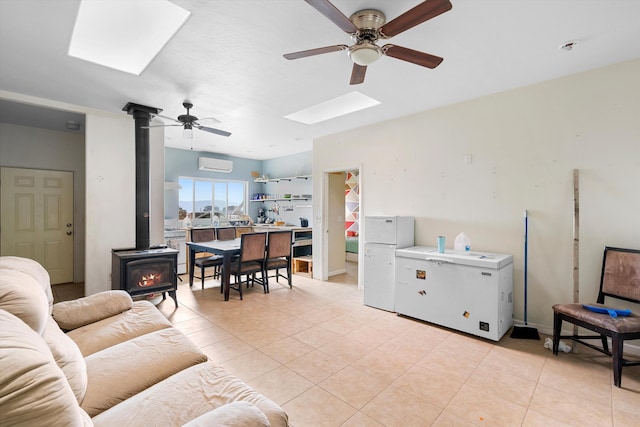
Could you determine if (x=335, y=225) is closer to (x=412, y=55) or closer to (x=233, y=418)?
(x=412, y=55)

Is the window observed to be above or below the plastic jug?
above

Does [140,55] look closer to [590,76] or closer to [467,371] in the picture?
[467,371]

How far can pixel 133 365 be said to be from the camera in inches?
59.8

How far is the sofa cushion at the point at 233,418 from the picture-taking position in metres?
1.00

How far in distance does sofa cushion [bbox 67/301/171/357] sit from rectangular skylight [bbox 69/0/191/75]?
2.20m

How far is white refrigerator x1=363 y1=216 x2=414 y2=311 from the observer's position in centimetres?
376

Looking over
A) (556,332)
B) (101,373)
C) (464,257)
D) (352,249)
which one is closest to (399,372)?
(464,257)

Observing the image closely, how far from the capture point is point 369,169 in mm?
4672

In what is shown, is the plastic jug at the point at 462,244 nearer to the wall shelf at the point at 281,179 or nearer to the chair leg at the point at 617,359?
the chair leg at the point at 617,359

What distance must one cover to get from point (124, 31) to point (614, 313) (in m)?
4.67

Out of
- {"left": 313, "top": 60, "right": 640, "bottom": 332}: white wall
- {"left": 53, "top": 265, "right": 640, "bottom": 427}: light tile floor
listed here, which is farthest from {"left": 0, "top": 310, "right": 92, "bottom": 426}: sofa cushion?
{"left": 313, "top": 60, "right": 640, "bottom": 332}: white wall

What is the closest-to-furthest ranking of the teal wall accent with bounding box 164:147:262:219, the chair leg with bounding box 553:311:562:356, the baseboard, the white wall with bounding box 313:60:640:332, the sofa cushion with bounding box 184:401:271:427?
the sofa cushion with bounding box 184:401:271:427
the chair leg with bounding box 553:311:562:356
the white wall with bounding box 313:60:640:332
the baseboard
the teal wall accent with bounding box 164:147:262:219

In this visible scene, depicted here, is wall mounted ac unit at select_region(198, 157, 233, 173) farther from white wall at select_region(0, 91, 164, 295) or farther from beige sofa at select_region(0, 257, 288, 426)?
beige sofa at select_region(0, 257, 288, 426)

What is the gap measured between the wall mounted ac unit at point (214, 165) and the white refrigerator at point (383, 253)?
484 centimetres
